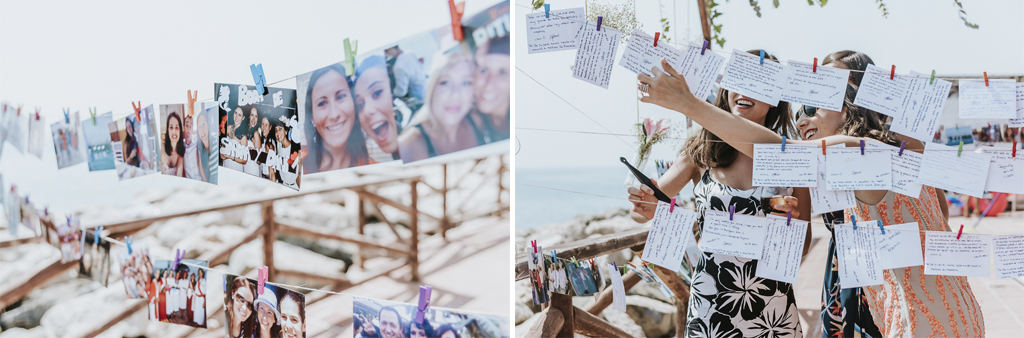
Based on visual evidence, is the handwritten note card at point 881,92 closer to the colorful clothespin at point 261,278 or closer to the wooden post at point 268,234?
the colorful clothespin at point 261,278

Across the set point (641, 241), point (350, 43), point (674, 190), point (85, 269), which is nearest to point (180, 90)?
point (85, 269)

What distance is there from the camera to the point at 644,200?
109 cm

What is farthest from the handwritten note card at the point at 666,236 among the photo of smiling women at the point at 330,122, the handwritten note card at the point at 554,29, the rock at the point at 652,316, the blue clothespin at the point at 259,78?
the rock at the point at 652,316

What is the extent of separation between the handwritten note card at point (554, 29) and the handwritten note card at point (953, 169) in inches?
24.1

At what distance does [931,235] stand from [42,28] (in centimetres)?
412

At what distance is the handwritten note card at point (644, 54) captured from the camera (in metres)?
0.99

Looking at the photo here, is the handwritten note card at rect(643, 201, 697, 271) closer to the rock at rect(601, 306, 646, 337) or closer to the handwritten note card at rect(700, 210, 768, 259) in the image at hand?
the handwritten note card at rect(700, 210, 768, 259)

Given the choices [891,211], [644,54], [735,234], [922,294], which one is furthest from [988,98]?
[644,54]

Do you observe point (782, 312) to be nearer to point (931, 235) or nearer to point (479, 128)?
point (931, 235)

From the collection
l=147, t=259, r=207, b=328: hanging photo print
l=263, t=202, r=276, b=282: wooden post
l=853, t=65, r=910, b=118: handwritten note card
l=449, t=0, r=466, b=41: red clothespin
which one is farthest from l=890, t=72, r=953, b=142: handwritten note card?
l=263, t=202, r=276, b=282: wooden post

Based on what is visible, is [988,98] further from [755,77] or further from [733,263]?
[733,263]

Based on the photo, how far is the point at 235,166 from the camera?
1.46m

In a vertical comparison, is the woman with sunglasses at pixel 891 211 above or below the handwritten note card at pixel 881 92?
below

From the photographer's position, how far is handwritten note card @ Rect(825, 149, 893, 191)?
0.91m
